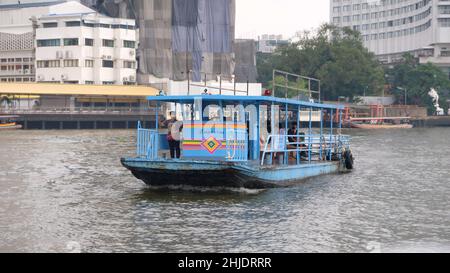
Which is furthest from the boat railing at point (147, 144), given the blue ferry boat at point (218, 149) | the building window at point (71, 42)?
the building window at point (71, 42)

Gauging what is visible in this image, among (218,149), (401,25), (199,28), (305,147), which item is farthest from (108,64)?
Result: (401,25)

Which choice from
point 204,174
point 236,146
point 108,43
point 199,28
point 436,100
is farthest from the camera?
point 436,100

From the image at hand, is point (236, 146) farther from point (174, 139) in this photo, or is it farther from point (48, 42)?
point (48, 42)

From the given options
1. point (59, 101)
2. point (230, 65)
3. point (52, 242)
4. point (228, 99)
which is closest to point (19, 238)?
point (52, 242)

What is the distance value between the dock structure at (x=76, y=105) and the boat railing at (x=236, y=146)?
53.3m

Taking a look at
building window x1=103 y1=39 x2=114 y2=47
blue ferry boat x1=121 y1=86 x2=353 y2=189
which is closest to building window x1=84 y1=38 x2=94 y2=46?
building window x1=103 y1=39 x2=114 y2=47

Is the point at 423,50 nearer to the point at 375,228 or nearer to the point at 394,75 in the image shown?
the point at 394,75

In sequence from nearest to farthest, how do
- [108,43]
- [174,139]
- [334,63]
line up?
1. [174,139]
2. [108,43]
3. [334,63]

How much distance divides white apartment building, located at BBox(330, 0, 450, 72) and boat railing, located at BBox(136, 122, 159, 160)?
103 m

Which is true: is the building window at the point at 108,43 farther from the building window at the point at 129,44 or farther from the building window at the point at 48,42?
the building window at the point at 48,42

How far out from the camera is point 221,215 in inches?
778

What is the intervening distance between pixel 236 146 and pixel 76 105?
6123 cm

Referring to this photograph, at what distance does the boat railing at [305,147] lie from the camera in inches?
979
